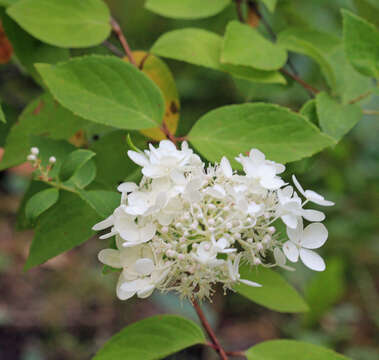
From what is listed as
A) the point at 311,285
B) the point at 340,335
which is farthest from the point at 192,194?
the point at 340,335

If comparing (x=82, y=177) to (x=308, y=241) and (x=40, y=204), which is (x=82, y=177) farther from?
(x=308, y=241)

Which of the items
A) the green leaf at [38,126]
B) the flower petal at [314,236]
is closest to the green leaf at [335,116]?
the flower petal at [314,236]

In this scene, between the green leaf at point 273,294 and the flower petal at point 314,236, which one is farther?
the green leaf at point 273,294

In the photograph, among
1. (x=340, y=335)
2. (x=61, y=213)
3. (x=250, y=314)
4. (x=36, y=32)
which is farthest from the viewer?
(x=250, y=314)

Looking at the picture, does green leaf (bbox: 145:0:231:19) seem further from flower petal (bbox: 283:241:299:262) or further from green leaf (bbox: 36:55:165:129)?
flower petal (bbox: 283:241:299:262)

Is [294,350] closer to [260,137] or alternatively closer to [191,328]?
[191,328]

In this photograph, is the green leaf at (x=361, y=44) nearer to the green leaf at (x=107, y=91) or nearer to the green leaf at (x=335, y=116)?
the green leaf at (x=335, y=116)
